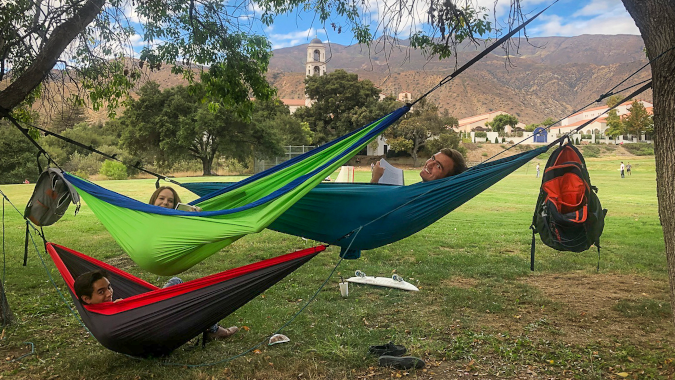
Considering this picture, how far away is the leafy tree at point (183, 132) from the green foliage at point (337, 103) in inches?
383

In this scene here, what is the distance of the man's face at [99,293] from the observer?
197 cm

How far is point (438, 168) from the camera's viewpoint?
2363 mm

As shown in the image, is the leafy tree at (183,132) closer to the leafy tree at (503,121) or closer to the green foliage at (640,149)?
the green foliage at (640,149)

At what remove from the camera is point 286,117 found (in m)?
30.8

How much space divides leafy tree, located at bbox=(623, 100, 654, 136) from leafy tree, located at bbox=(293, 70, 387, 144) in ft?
64.9

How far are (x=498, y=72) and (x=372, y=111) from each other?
8255 cm

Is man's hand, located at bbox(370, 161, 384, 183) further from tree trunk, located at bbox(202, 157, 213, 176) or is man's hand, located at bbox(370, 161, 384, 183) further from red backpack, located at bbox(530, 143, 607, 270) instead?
tree trunk, located at bbox(202, 157, 213, 176)

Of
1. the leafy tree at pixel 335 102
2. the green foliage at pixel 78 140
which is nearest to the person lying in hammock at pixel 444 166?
the green foliage at pixel 78 140

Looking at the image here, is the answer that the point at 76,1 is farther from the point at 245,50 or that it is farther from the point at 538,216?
the point at 538,216

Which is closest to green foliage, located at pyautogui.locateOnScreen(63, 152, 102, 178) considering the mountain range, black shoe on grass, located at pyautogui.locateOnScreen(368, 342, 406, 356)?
black shoe on grass, located at pyautogui.locateOnScreen(368, 342, 406, 356)

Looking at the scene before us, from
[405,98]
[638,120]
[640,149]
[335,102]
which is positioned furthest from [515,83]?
[405,98]

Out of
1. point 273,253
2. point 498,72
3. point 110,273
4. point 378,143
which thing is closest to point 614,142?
point 378,143

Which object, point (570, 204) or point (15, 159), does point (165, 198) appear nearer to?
point (570, 204)

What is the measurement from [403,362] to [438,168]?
3.20 feet
